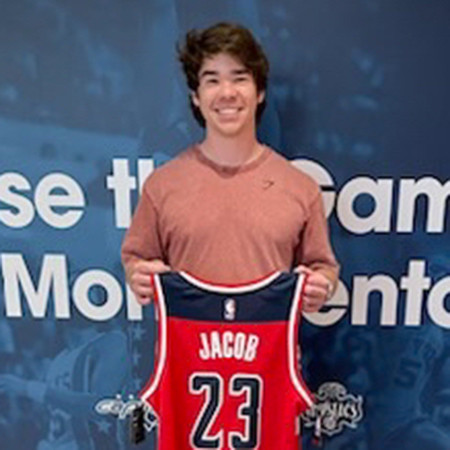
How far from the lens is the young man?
139 cm

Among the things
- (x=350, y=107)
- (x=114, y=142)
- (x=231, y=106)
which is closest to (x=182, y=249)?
(x=231, y=106)

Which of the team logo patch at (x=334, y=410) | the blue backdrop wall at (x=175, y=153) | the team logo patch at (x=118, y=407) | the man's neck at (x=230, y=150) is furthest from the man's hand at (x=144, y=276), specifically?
the team logo patch at (x=334, y=410)

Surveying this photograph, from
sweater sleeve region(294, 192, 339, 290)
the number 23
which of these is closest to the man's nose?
sweater sleeve region(294, 192, 339, 290)

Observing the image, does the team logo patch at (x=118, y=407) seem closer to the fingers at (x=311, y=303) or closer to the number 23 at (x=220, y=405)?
the number 23 at (x=220, y=405)

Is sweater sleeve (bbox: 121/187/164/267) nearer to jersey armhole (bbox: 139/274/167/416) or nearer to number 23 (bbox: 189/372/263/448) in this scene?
jersey armhole (bbox: 139/274/167/416)

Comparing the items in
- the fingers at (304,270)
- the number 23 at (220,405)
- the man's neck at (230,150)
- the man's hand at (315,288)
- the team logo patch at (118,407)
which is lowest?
the team logo patch at (118,407)

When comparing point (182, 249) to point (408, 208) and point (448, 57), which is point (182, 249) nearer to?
point (408, 208)

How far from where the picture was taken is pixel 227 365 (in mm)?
1436

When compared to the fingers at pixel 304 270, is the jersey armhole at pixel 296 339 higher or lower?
lower

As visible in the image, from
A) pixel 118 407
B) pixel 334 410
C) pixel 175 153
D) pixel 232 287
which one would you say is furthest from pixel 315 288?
pixel 118 407

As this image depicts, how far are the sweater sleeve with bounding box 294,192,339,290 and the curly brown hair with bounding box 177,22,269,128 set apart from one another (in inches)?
11.9

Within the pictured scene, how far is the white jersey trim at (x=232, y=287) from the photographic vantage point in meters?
1.37

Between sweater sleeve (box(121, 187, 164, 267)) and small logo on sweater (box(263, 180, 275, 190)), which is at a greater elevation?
small logo on sweater (box(263, 180, 275, 190))

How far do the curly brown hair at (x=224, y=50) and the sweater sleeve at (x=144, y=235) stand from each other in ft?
0.91
